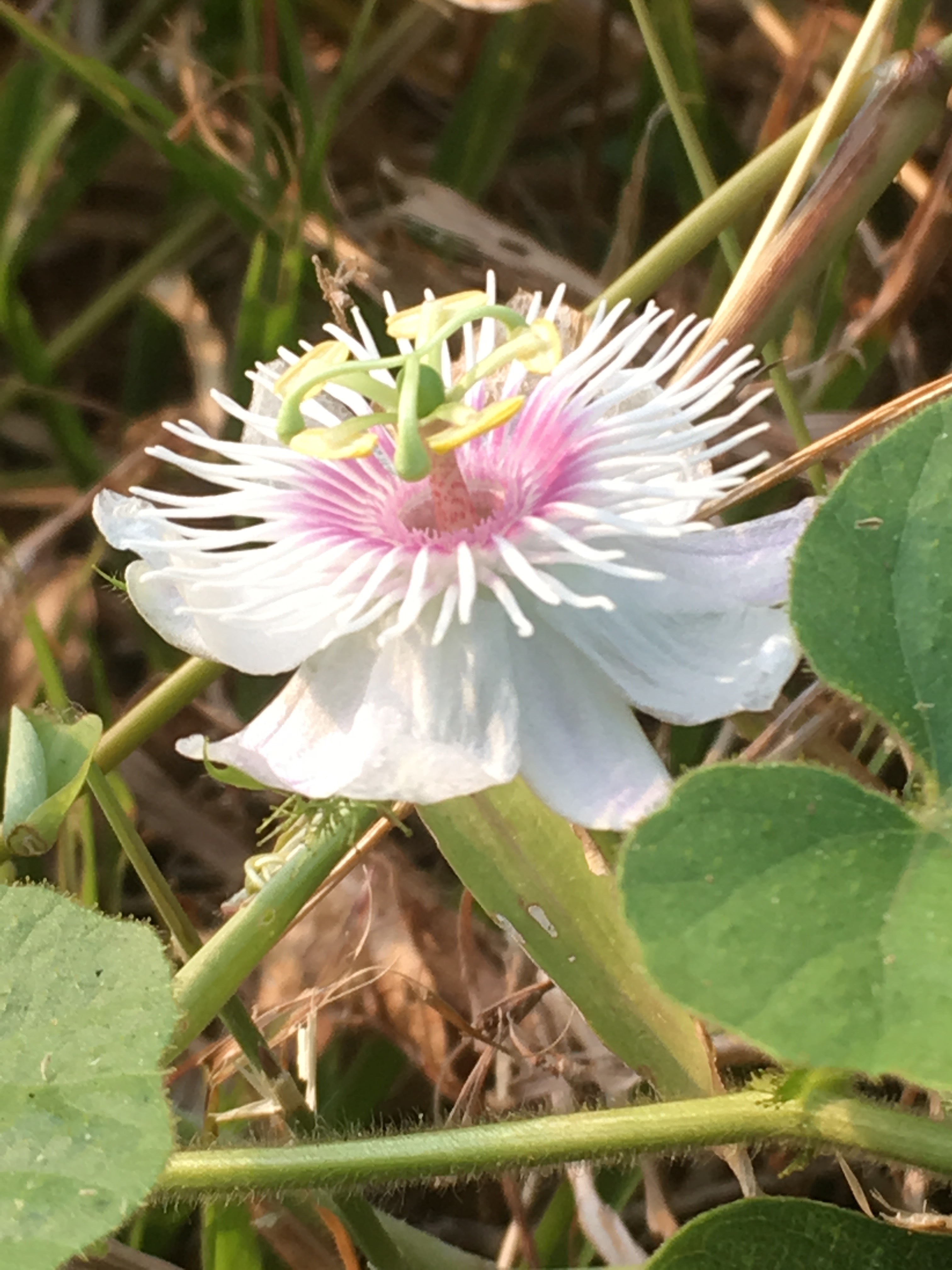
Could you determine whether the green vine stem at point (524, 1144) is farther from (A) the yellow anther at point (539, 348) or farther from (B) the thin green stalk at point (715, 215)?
(B) the thin green stalk at point (715, 215)

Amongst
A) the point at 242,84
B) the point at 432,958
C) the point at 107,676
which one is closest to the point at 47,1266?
the point at 432,958

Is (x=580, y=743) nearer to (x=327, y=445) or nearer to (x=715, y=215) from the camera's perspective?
(x=327, y=445)

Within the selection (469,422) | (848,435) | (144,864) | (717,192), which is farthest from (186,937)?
(717,192)

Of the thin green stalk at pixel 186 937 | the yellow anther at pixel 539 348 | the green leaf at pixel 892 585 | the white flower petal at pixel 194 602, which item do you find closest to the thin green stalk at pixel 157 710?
the thin green stalk at pixel 186 937

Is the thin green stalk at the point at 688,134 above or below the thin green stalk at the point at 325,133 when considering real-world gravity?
below

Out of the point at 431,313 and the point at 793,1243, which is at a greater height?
the point at 431,313

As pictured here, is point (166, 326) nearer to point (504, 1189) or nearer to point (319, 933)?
point (319, 933)
